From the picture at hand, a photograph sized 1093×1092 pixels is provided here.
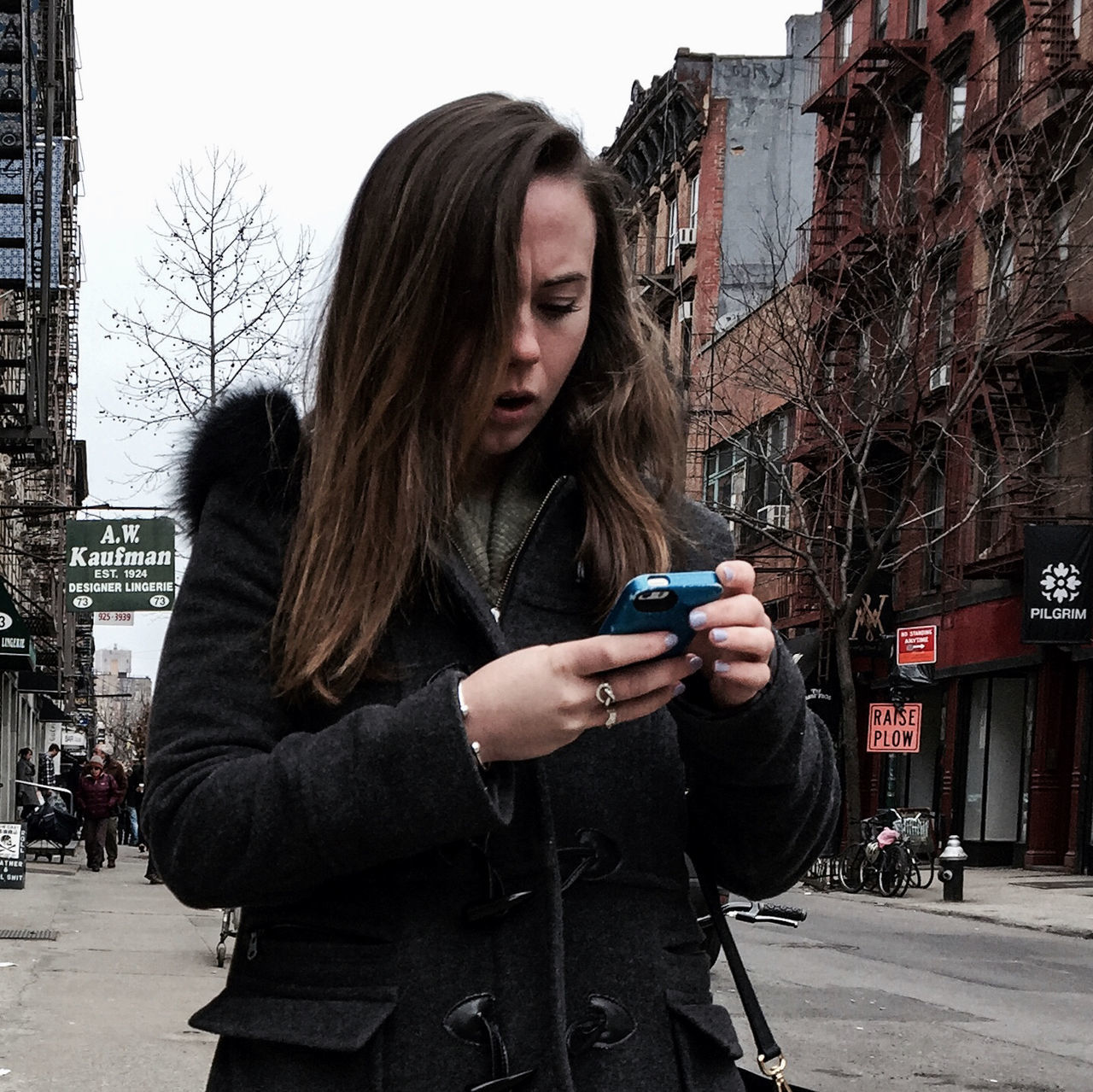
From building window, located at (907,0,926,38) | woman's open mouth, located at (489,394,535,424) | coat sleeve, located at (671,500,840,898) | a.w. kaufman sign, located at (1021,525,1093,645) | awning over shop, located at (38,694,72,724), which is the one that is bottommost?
awning over shop, located at (38,694,72,724)

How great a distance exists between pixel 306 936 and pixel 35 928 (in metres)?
14.9

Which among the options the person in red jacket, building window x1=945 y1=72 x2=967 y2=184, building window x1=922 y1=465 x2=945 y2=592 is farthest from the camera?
building window x1=922 y1=465 x2=945 y2=592

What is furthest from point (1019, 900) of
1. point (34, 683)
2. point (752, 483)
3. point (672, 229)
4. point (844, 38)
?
point (672, 229)

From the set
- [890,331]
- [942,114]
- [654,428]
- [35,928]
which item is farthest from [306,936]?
[942,114]

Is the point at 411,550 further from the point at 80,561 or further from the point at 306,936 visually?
the point at 80,561

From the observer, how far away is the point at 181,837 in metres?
1.84

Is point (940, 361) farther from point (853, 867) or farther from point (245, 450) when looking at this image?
point (245, 450)

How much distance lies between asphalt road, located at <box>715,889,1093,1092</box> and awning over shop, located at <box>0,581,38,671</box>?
14.6 metres

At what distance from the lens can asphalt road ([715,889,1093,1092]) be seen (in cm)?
948

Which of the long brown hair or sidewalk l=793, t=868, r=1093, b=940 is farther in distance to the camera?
sidewalk l=793, t=868, r=1093, b=940

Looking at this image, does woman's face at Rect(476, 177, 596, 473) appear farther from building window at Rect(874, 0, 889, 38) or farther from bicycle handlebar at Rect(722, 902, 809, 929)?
building window at Rect(874, 0, 889, 38)

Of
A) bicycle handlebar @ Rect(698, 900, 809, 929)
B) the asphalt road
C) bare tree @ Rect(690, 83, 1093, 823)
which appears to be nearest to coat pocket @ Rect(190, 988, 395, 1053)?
bicycle handlebar @ Rect(698, 900, 809, 929)

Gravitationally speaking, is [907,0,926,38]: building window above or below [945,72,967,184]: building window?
above

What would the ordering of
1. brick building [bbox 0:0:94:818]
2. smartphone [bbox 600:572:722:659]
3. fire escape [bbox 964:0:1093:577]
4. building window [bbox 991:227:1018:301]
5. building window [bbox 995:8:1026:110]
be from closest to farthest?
smartphone [bbox 600:572:722:659], brick building [bbox 0:0:94:818], building window [bbox 991:227:1018:301], fire escape [bbox 964:0:1093:577], building window [bbox 995:8:1026:110]
